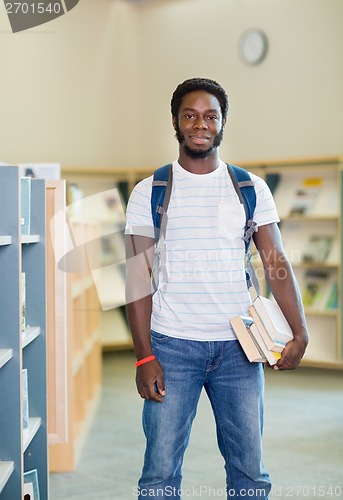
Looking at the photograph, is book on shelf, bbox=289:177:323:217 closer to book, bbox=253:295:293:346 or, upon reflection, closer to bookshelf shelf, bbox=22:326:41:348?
bookshelf shelf, bbox=22:326:41:348

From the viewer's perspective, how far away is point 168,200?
2303mm

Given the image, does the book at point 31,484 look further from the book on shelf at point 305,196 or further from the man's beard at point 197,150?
the book on shelf at point 305,196

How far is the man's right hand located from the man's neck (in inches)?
23.3

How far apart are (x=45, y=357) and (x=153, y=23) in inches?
241

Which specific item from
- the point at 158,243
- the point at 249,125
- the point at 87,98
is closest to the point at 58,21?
the point at 87,98

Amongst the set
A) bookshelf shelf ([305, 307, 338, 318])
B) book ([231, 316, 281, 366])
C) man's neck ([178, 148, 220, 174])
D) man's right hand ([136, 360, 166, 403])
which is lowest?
bookshelf shelf ([305, 307, 338, 318])

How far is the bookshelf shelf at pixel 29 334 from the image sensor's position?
277 cm

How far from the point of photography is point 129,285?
2299mm

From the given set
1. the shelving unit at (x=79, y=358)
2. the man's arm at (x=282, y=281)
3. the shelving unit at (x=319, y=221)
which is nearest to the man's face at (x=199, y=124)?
the man's arm at (x=282, y=281)

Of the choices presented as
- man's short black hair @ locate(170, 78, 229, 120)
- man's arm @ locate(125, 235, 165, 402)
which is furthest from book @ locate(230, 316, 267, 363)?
man's short black hair @ locate(170, 78, 229, 120)

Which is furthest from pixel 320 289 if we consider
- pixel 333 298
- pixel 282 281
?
pixel 282 281

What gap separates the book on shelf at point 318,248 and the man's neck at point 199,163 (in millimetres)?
4839

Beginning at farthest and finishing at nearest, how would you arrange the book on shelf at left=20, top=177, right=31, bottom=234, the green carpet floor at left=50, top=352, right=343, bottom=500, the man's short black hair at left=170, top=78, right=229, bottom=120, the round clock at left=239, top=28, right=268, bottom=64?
the round clock at left=239, top=28, right=268, bottom=64
the green carpet floor at left=50, top=352, right=343, bottom=500
the book on shelf at left=20, top=177, right=31, bottom=234
the man's short black hair at left=170, top=78, right=229, bottom=120

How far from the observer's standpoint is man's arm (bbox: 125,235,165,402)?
7.40 ft
